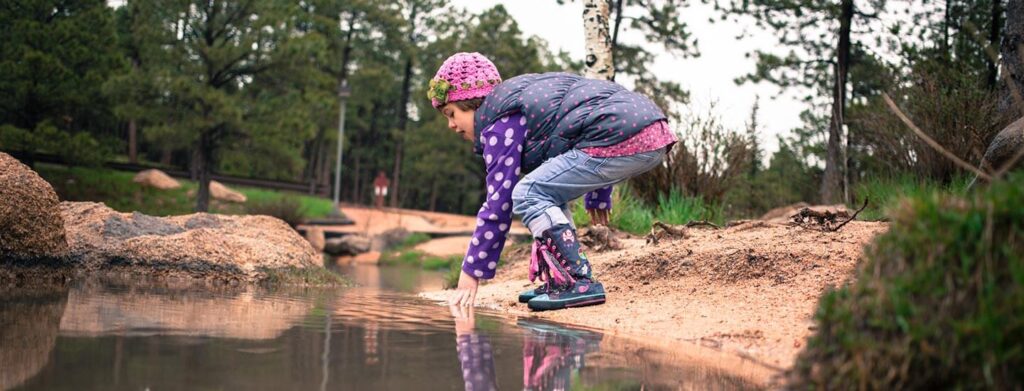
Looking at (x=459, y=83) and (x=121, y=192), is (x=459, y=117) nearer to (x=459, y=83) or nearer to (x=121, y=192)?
(x=459, y=83)

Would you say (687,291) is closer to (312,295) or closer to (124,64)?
(312,295)

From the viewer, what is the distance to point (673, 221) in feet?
26.0

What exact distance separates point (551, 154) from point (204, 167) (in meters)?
23.5

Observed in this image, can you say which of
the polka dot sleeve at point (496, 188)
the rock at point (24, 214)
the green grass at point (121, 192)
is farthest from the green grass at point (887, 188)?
the green grass at point (121, 192)

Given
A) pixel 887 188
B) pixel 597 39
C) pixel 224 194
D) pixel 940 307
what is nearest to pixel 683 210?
pixel 887 188

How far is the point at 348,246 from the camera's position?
21.7m

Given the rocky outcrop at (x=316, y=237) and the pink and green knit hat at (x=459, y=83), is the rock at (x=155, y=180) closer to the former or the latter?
the rocky outcrop at (x=316, y=237)

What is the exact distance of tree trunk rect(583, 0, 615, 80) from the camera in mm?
8961

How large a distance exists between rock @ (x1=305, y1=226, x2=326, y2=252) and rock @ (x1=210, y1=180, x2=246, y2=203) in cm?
623

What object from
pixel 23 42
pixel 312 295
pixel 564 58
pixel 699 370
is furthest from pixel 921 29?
pixel 564 58

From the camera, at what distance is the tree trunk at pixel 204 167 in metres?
25.3

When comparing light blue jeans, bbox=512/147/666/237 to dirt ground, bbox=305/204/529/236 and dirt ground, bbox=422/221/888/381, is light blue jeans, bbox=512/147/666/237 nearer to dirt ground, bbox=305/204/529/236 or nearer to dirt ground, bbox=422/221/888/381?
dirt ground, bbox=422/221/888/381

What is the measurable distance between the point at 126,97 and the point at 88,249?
21.1 metres

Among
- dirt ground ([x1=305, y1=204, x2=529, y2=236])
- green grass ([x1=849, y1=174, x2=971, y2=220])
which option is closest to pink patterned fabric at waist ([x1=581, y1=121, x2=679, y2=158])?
green grass ([x1=849, y1=174, x2=971, y2=220])
